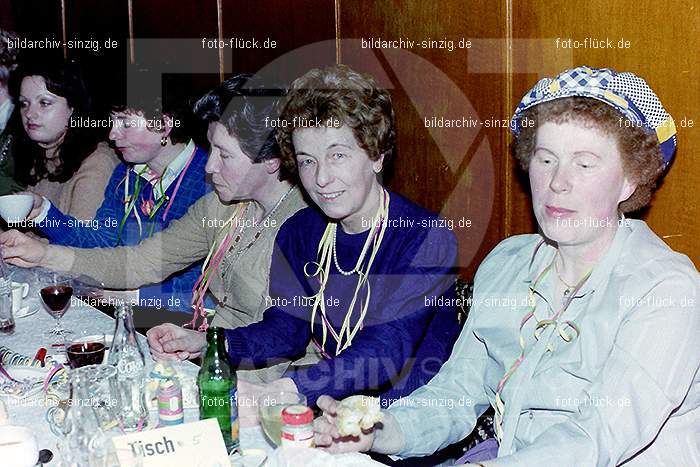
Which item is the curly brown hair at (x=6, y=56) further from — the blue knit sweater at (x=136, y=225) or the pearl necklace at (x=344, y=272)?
the pearl necklace at (x=344, y=272)

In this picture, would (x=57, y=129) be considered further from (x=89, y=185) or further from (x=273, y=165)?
(x=273, y=165)

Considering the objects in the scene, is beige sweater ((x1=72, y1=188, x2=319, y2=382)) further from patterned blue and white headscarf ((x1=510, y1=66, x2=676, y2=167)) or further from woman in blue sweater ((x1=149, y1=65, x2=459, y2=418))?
patterned blue and white headscarf ((x1=510, y1=66, x2=676, y2=167))

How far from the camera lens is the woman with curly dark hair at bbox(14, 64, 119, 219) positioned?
373cm

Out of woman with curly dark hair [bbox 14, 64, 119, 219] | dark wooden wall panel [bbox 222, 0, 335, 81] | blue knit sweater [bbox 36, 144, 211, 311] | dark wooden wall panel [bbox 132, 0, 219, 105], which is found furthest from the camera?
dark wooden wall panel [bbox 132, 0, 219, 105]

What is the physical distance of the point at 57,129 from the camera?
384 centimetres

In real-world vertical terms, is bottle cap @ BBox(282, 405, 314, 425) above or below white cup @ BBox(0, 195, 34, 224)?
below

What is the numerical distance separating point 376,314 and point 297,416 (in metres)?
0.83

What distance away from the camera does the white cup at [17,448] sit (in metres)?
1.34

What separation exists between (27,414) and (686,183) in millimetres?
1571

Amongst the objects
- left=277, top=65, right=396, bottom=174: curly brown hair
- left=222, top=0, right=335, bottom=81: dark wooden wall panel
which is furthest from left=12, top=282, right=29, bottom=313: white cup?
left=222, top=0, right=335, bottom=81: dark wooden wall panel

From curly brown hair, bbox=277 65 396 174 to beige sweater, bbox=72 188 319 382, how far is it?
429 mm

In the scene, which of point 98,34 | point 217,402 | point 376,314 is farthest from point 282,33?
point 217,402

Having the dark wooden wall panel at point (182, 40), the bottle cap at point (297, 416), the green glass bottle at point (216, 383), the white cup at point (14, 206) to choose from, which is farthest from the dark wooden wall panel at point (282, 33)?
the bottle cap at point (297, 416)

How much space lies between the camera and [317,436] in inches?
55.2
